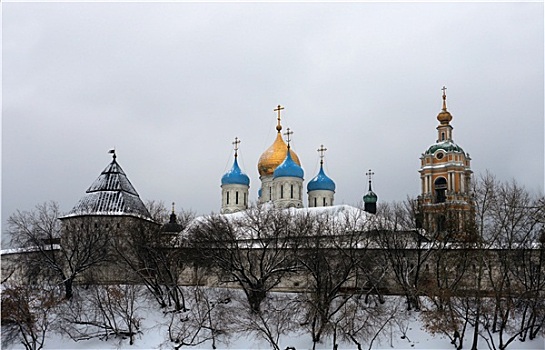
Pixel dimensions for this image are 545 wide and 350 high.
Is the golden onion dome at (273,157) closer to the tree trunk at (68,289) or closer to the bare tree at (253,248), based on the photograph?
the bare tree at (253,248)

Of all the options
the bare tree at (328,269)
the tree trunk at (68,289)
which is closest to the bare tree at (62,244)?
the tree trunk at (68,289)

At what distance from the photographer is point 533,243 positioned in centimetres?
3020

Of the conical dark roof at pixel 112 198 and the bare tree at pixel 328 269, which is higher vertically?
the conical dark roof at pixel 112 198

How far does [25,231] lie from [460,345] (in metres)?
23.4

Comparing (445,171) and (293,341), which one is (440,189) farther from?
(293,341)

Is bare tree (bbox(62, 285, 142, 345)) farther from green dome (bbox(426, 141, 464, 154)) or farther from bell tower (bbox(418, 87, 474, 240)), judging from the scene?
green dome (bbox(426, 141, 464, 154))

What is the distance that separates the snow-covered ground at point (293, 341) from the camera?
28281mm

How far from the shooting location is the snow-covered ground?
28281 millimetres

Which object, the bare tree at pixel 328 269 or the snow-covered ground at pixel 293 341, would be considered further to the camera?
the bare tree at pixel 328 269

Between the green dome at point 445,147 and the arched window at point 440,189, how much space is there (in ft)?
7.79

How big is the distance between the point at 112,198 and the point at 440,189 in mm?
24759

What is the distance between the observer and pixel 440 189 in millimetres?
49344

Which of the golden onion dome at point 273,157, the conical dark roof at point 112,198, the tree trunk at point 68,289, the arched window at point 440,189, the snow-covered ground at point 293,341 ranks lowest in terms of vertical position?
the snow-covered ground at point 293,341

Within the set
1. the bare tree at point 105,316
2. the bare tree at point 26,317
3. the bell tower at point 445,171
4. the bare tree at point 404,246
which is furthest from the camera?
the bell tower at point 445,171
